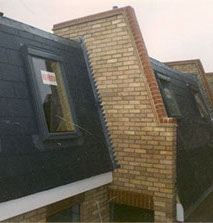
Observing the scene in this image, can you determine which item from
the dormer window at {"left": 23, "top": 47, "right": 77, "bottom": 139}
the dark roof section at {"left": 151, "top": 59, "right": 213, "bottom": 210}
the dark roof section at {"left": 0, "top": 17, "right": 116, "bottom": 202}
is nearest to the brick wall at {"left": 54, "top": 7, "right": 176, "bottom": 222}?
the dark roof section at {"left": 0, "top": 17, "right": 116, "bottom": 202}

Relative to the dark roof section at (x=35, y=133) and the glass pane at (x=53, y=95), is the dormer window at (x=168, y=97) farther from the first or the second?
the glass pane at (x=53, y=95)

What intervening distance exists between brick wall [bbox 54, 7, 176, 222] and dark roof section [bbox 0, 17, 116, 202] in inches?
23.4

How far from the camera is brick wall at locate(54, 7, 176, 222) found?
527 centimetres

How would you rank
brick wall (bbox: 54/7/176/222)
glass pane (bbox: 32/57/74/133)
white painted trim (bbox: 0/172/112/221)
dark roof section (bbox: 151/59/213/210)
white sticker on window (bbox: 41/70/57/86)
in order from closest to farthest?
1. white painted trim (bbox: 0/172/112/221)
2. glass pane (bbox: 32/57/74/133)
3. white sticker on window (bbox: 41/70/57/86)
4. brick wall (bbox: 54/7/176/222)
5. dark roof section (bbox: 151/59/213/210)

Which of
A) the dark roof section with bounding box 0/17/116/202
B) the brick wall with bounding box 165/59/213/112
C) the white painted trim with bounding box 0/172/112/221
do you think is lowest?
the white painted trim with bounding box 0/172/112/221

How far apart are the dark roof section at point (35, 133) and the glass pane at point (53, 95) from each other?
0.73 ft

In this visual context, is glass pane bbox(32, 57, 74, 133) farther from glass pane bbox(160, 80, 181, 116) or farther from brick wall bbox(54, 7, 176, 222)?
glass pane bbox(160, 80, 181, 116)

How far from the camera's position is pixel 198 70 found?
43.6 feet

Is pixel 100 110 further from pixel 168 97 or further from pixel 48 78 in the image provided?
pixel 168 97

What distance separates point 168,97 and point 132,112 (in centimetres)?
177

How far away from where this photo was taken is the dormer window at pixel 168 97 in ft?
21.6

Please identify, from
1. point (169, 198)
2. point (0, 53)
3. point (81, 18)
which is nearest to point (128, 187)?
point (169, 198)

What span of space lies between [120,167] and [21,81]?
9.18ft

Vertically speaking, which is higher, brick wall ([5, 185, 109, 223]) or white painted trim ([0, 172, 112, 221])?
white painted trim ([0, 172, 112, 221])
